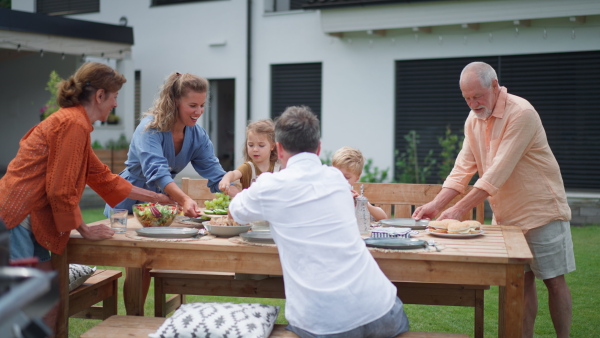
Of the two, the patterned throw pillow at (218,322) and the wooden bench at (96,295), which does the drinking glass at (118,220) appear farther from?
the patterned throw pillow at (218,322)

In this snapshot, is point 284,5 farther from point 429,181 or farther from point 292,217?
point 292,217

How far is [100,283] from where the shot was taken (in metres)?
4.15

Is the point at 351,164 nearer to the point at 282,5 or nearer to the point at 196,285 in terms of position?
the point at 196,285

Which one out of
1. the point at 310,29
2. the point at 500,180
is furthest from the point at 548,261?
the point at 310,29

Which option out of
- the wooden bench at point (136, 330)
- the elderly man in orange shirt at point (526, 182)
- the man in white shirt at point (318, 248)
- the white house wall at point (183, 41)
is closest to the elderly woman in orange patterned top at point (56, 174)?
the wooden bench at point (136, 330)

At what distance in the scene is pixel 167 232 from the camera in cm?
347

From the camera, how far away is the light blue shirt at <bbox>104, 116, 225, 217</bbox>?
4020 millimetres

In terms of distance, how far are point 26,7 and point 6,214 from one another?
16539 mm

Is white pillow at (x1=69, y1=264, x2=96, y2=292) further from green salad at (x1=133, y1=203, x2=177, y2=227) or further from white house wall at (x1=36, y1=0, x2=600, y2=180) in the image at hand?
white house wall at (x1=36, y1=0, x2=600, y2=180)

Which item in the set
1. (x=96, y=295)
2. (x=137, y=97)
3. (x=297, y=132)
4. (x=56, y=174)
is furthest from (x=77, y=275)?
(x=137, y=97)

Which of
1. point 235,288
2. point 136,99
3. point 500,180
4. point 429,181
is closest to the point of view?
point 500,180

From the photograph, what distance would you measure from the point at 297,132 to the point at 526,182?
1.83 metres

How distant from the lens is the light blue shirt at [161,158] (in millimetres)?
4020

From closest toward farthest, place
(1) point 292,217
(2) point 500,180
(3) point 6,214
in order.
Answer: (1) point 292,217 → (3) point 6,214 → (2) point 500,180
